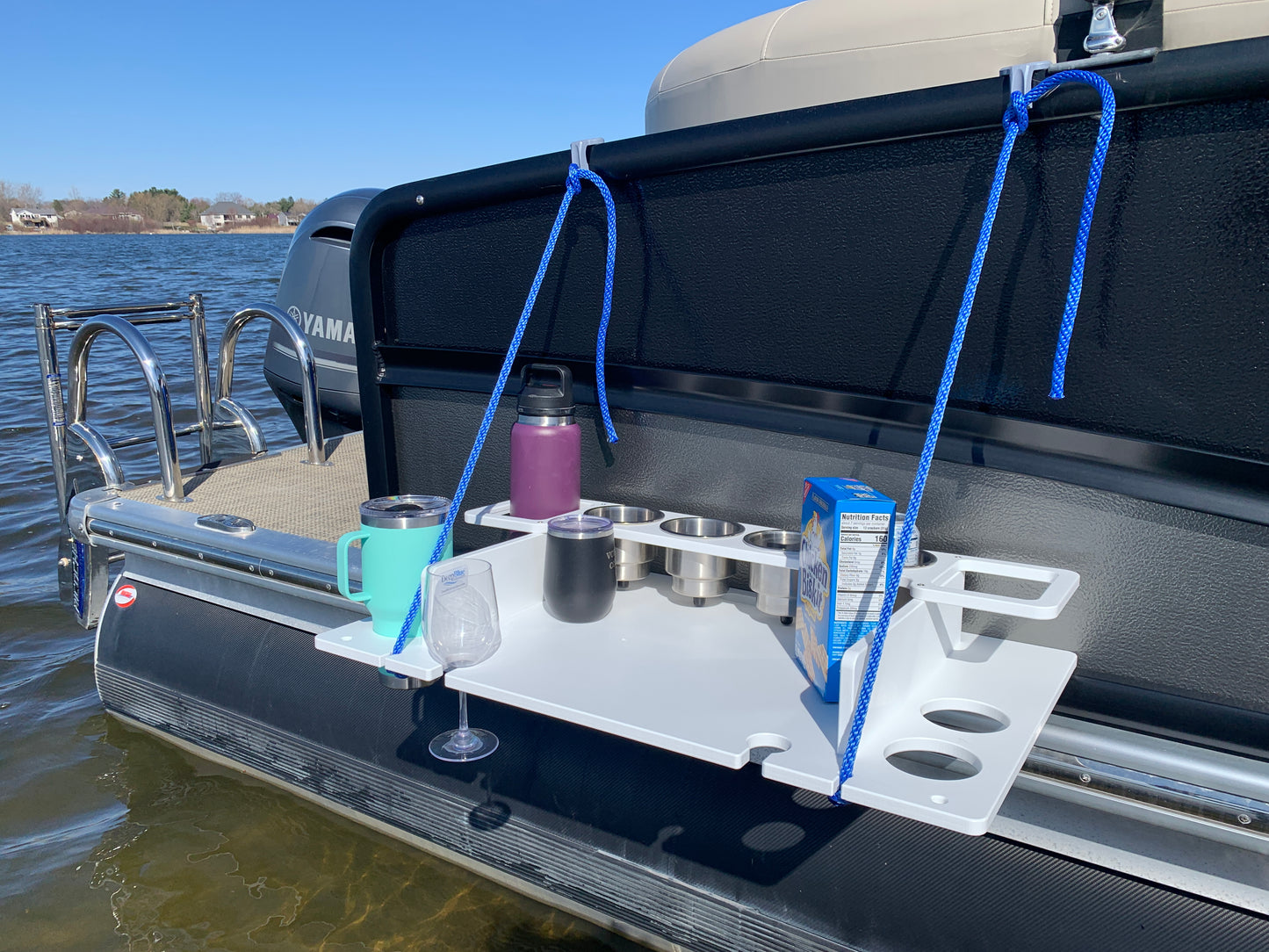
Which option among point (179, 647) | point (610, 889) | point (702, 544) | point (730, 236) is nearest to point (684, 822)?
point (610, 889)

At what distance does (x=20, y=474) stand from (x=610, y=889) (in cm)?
573

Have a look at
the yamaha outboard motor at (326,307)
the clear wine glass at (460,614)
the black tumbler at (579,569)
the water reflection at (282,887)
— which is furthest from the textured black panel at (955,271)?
the yamaha outboard motor at (326,307)

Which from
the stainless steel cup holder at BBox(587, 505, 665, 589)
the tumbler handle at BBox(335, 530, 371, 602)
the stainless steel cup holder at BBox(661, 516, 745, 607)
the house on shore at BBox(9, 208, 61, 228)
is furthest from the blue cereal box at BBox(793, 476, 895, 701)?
the house on shore at BBox(9, 208, 61, 228)

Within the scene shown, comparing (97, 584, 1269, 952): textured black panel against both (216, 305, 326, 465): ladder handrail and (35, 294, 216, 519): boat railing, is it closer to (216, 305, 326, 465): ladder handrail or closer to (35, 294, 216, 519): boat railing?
(35, 294, 216, 519): boat railing

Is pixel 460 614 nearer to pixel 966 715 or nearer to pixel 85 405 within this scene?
pixel 966 715

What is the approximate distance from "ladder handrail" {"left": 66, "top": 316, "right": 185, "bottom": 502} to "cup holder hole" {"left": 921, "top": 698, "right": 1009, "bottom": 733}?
2.31 metres

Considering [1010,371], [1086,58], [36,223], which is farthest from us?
[36,223]

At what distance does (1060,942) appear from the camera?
133cm

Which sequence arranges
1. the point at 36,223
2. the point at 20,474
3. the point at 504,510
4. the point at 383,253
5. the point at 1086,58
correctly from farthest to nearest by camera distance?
the point at 36,223
the point at 20,474
the point at 383,253
the point at 504,510
the point at 1086,58

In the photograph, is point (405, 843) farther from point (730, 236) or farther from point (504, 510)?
point (730, 236)

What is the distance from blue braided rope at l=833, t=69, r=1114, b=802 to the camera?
3.98ft

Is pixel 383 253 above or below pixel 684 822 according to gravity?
above

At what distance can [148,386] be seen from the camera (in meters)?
2.92

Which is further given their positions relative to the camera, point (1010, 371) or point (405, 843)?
point (405, 843)
